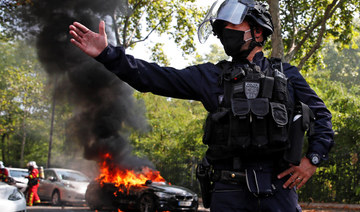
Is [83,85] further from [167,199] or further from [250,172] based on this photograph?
[250,172]

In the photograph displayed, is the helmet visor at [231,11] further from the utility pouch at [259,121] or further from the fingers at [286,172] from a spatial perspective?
the fingers at [286,172]

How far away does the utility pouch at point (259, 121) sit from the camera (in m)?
2.24

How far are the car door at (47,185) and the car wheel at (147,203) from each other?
531 cm

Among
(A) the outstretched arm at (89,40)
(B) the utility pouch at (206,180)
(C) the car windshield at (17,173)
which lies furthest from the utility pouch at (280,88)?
(C) the car windshield at (17,173)

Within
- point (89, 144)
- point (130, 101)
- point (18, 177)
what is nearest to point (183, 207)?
point (89, 144)

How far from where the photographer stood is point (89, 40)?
2.49 meters

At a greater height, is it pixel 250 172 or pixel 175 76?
pixel 175 76

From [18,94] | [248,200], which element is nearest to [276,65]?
[248,200]

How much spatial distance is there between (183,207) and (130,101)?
22.0 feet

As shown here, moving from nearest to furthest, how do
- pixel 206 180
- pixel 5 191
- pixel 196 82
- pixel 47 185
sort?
pixel 196 82
pixel 206 180
pixel 5 191
pixel 47 185

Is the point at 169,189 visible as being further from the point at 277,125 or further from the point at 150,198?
the point at 277,125

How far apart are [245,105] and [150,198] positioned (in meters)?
8.32

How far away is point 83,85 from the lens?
14.6 metres

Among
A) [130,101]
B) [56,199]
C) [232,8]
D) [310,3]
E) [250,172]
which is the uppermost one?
[310,3]
